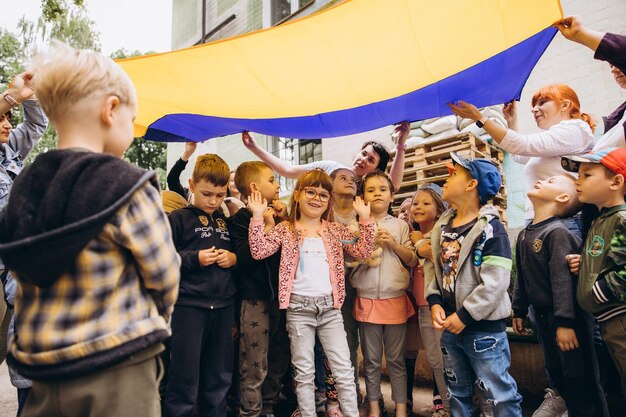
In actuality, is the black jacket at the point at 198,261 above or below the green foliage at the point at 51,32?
below

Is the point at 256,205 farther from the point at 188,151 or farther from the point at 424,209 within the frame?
the point at 424,209

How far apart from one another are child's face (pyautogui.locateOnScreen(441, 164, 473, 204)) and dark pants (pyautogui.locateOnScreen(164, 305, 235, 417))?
1.53 m

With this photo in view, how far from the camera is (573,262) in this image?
2096 mm

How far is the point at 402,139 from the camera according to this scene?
3.39 m

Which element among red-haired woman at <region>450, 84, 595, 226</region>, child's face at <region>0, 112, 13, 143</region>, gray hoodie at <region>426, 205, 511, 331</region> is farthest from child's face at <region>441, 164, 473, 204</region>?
child's face at <region>0, 112, 13, 143</region>

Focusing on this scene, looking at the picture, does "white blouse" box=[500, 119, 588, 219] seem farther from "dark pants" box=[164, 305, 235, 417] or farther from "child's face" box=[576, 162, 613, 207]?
"dark pants" box=[164, 305, 235, 417]

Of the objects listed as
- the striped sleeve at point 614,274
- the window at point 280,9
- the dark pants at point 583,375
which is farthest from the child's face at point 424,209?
the window at point 280,9

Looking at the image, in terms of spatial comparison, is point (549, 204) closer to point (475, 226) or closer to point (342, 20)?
point (475, 226)

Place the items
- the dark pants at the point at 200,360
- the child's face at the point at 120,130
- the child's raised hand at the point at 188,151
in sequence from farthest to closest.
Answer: the child's raised hand at the point at 188,151 → the dark pants at the point at 200,360 → the child's face at the point at 120,130

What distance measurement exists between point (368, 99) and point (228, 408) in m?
2.39

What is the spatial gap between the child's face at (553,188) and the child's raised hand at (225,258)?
6.15ft

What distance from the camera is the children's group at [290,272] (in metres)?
1.05

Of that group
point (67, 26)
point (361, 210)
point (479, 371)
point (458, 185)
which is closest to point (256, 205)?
point (361, 210)

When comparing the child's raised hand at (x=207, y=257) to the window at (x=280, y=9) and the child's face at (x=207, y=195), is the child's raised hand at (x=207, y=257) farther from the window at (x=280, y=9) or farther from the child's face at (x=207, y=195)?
the window at (x=280, y=9)
